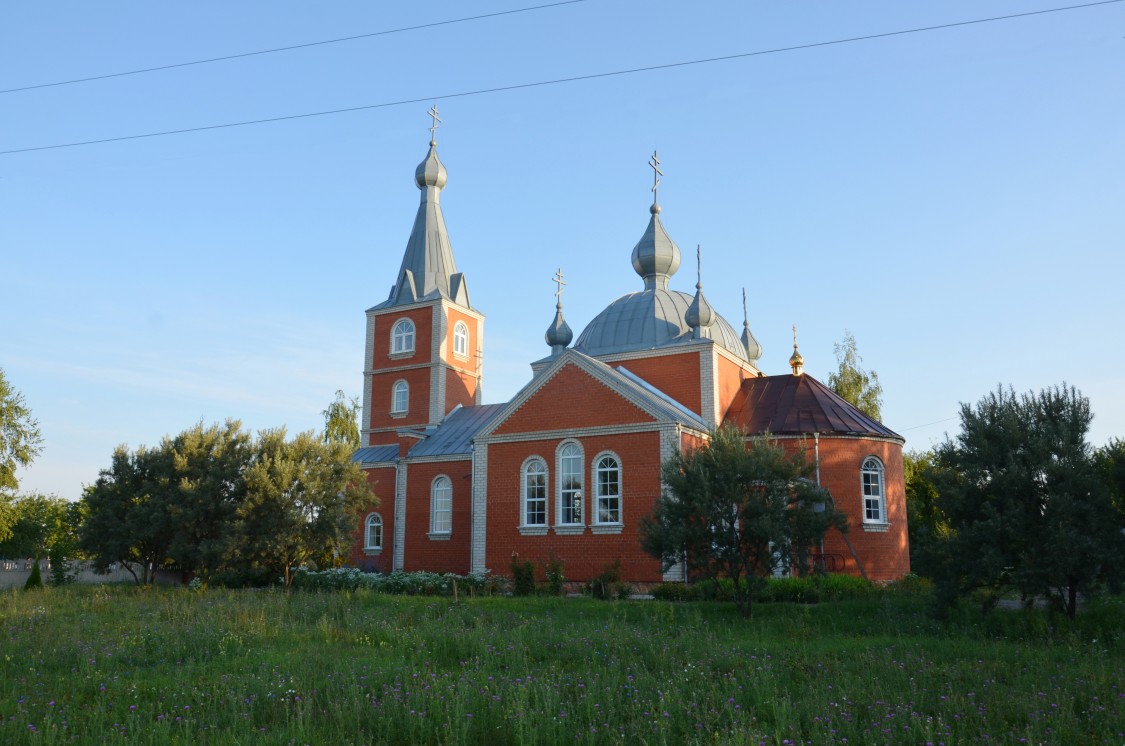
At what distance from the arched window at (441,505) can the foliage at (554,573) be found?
682cm

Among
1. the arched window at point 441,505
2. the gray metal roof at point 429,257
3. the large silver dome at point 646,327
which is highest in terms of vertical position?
the gray metal roof at point 429,257

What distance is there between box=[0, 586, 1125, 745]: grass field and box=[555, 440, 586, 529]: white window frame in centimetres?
837

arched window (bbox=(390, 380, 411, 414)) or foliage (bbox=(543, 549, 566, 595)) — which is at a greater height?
arched window (bbox=(390, 380, 411, 414))

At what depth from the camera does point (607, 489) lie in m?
24.3

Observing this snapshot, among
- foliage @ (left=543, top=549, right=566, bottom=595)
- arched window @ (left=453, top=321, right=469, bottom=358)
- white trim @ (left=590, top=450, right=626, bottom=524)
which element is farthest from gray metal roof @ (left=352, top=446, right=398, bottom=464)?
white trim @ (left=590, top=450, right=626, bottom=524)

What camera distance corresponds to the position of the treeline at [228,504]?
75.4 ft

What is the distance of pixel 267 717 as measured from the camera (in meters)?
8.54

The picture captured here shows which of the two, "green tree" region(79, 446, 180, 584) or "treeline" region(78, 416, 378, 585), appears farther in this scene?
"green tree" region(79, 446, 180, 584)

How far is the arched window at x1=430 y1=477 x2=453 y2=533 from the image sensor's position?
30203mm

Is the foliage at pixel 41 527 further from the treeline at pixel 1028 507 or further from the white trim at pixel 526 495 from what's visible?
the treeline at pixel 1028 507

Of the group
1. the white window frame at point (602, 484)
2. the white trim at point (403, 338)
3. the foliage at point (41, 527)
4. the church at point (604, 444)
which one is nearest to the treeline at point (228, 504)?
the church at point (604, 444)

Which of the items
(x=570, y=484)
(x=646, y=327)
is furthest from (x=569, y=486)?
(x=646, y=327)

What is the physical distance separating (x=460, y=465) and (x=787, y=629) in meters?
17.4

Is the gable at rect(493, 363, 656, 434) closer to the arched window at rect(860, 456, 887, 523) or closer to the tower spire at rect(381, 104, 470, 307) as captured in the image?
the arched window at rect(860, 456, 887, 523)
